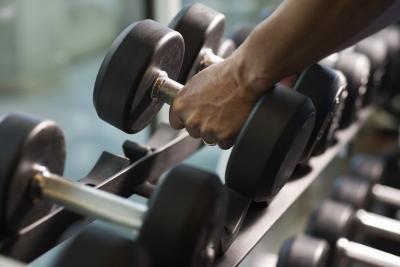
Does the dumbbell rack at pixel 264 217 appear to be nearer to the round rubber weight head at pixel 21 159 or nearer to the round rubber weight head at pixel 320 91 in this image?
the round rubber weight head at pixel 320 91

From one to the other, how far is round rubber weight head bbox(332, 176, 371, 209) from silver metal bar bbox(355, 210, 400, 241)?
43mm

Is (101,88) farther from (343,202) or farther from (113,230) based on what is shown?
(343,202)

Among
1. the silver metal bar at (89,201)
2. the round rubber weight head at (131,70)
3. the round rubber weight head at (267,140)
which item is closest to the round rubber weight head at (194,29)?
the round rubber weight head at (131,70)

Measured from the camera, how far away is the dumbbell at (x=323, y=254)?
126 centimetres

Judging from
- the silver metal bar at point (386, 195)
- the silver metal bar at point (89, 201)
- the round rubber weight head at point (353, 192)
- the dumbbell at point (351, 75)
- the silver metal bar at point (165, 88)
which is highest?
the silver metal bar at point (165, 88)

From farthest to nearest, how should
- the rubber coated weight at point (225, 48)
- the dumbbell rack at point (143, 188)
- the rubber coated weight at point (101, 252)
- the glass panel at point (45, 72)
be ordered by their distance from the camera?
the glass panel at point (45, 72) → the rubber coated weight at point (225, 48) → the dumbbell rack at point (143, 188) → the rubber coated weight at point (101, 252)

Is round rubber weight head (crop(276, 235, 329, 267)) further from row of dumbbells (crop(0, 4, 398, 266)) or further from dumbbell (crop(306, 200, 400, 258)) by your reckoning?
row of dumbbells (crop(0, 4, 398, 266))

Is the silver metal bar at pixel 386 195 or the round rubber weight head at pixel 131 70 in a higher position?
the round rubber weight head at pixel 131 70

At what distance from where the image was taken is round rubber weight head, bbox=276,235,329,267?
4.14 ft

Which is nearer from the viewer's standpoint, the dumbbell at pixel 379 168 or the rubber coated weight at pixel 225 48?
the rubber coated weight at pixel 225 48

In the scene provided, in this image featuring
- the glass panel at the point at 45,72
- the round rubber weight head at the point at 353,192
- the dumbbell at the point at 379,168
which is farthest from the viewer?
the glass panel at the point at 45,72

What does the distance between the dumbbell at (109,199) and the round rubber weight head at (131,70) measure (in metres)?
0.11

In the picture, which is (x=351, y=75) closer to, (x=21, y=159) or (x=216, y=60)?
(x=216, y=60)

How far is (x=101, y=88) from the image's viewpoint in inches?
39.8
